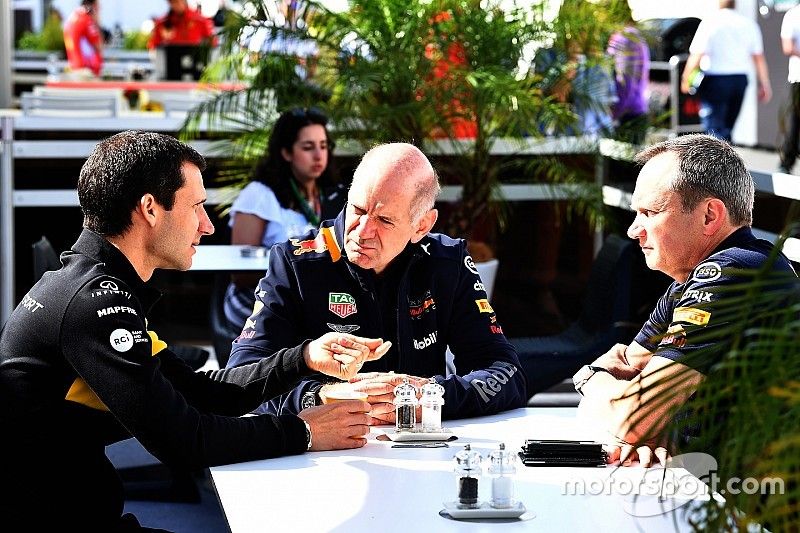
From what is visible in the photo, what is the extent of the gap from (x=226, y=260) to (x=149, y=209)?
2.68m

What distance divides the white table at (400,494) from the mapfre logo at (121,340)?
0.31 m

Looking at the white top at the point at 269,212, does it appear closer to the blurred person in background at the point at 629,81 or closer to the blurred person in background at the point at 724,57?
the blurred person in background at the point at 629,81

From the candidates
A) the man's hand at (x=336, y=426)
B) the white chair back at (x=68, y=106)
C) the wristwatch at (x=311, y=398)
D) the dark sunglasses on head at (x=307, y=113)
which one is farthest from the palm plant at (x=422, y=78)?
the man's hand at (x=336, y=426)

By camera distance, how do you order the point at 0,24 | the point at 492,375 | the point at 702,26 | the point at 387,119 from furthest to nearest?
the point at 0,24
the point at 702,26
the point at 387,119
the point at 492,375

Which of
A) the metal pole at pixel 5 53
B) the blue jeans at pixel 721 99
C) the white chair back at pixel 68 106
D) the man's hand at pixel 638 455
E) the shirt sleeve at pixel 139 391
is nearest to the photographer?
the shirt sleeve at pixel 139 391

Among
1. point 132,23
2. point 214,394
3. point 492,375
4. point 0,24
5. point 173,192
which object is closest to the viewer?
point 173,192

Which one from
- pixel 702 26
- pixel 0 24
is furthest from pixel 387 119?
pixel 0 24

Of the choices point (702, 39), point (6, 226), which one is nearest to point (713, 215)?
point (6, 226)

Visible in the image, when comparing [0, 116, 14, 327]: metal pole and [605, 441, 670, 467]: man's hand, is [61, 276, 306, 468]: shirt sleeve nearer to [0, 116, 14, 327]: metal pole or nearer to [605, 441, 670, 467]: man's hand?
[605, 441, 670, 467]: man's hand

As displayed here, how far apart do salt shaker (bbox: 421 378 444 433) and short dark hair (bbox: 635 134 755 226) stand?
0.75 meters

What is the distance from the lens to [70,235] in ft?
24.0

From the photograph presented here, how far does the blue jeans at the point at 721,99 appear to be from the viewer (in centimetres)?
1059

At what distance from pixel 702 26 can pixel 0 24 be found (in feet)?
20.8

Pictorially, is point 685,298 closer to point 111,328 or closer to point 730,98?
point 111,328
